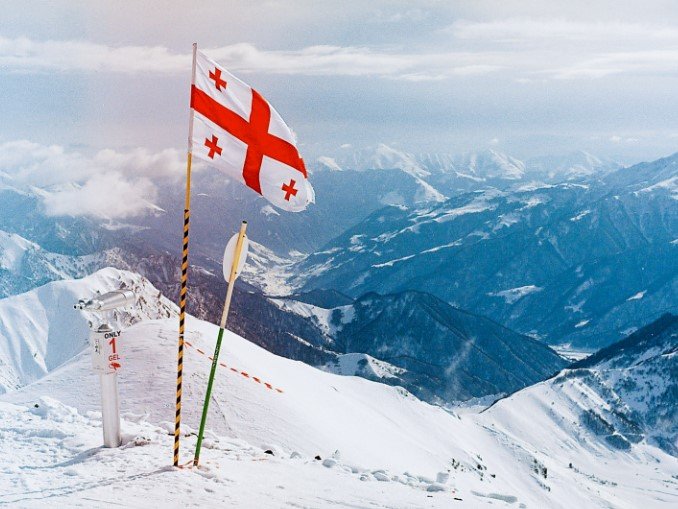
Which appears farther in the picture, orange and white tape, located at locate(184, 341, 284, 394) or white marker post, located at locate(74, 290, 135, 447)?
orange and white tape, located at locate(184, 341, 284, 394)

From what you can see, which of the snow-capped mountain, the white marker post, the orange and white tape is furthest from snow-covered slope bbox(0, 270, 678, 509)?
the snow-capped mountain

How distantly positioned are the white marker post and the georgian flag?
429 centimetres

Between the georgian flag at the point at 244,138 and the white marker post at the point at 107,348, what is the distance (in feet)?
14.1

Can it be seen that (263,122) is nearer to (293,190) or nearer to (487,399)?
(293,190)

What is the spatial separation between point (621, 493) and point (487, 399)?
7419cm

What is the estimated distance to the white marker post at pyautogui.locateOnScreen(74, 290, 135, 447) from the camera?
55.2ft

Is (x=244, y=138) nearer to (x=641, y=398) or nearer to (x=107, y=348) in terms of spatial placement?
(x=107, y=348)

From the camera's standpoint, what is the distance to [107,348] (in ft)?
55.3

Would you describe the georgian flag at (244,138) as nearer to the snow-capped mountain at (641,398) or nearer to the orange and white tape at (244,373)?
the orange and white tape at (244,373)

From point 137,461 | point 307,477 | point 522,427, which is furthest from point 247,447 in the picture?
point 522,427

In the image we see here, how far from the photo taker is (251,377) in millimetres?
33281

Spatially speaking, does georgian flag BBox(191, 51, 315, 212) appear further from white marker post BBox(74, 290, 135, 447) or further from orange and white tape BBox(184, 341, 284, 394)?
orange and white tape BBox(184, 341, 284, 394)

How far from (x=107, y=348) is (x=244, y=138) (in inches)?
251

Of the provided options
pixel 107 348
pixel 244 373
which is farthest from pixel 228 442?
pixel 244 373
